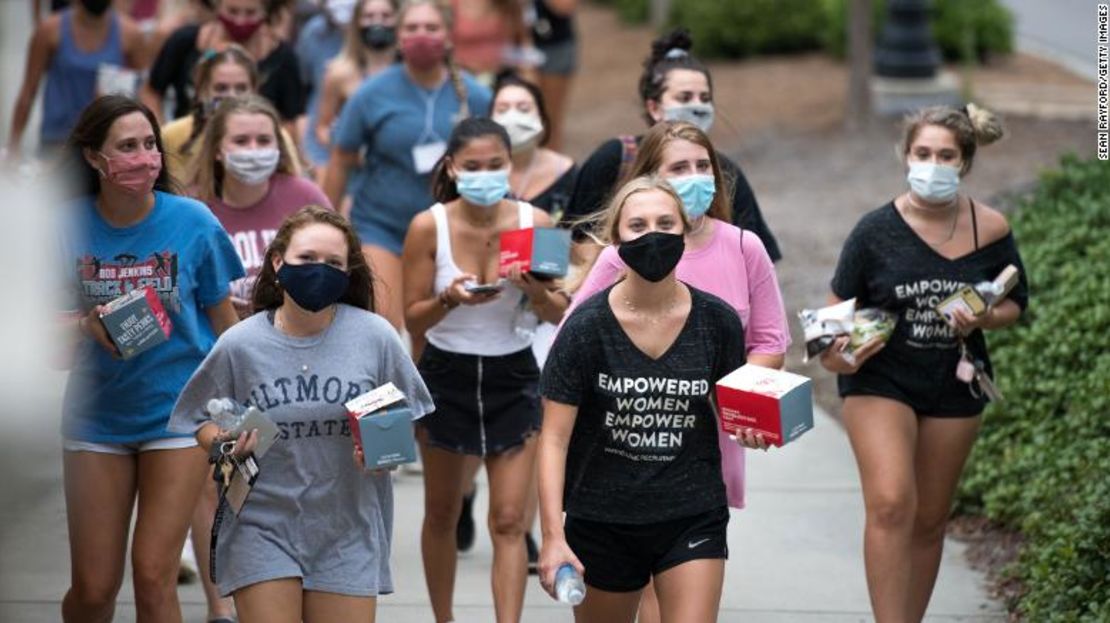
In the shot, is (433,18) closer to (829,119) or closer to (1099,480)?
(1099,480)

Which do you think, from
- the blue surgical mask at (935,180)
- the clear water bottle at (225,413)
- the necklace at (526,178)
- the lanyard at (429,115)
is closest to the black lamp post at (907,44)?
the lanyard at (429,115)

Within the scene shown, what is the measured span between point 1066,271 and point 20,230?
6.59 metres

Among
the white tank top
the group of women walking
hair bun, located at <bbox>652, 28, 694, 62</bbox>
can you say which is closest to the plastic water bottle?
the group of women walking

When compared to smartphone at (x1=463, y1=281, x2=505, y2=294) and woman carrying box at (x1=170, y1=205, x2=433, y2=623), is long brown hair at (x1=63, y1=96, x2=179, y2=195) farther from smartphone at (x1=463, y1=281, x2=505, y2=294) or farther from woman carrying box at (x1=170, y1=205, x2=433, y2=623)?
smartphone at (x1=463, y1=281, x2=505, y2=294)

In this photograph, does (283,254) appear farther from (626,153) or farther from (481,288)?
(626,153)

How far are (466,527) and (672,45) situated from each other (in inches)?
84.0

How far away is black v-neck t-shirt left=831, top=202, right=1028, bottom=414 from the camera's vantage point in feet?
22.6

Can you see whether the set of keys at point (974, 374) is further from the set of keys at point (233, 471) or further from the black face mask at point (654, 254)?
the set of keys at point (233, 471)

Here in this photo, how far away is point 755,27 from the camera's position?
73.8 ft

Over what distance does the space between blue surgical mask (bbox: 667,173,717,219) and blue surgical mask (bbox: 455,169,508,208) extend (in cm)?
84

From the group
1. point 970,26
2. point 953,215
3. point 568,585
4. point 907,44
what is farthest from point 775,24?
point 568,585

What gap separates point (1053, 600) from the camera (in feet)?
23.6

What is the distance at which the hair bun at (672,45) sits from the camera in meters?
8.11

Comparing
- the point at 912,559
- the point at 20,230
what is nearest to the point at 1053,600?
the point at 912,559
